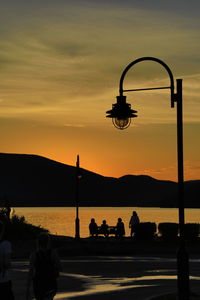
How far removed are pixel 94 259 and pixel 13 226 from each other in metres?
11.8

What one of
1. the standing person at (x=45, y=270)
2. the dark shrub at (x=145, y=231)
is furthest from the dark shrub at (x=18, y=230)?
the standing person at (x=45, y=270)

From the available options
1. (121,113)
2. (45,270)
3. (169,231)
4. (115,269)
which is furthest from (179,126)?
(169,231)

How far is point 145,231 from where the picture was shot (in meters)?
40.8

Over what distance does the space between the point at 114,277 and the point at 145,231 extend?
A: 18177 mm

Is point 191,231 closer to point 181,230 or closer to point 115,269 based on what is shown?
point 115,269

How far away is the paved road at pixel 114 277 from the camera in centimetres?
1855

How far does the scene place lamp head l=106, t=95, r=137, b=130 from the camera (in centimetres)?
1745

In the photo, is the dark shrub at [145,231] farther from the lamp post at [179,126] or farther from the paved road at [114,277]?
the lamp post at [179,126]

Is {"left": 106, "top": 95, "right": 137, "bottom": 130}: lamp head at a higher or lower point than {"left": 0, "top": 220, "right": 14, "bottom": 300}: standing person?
higher

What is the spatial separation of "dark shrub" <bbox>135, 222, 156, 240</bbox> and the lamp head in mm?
23491

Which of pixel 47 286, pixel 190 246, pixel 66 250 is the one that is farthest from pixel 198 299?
pixel 190 246

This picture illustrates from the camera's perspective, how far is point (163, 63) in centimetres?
1653

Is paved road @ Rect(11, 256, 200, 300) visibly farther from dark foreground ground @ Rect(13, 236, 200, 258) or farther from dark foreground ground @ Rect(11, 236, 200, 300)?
dark foreground ground @ Rect(13, 236, 200, 258)

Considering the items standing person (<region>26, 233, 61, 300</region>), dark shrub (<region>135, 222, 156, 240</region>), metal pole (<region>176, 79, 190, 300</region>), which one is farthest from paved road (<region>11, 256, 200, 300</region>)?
dark shrub (<region>135, 222, 156, 240</region>)
